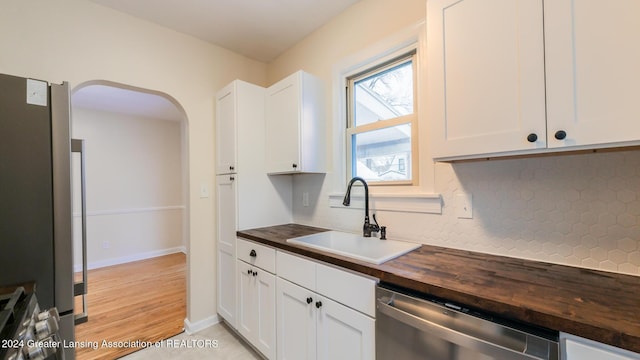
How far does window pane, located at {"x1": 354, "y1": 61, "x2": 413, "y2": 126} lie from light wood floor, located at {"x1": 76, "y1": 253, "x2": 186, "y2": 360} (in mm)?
2482

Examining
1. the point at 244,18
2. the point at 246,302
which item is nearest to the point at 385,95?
the point at 244,18

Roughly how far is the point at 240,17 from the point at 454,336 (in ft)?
8.03

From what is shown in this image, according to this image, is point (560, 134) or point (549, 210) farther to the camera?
point (549, 210)

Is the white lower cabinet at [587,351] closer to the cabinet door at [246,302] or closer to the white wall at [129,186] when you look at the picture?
the cabinet door at [246,302]

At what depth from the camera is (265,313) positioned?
1.75 m

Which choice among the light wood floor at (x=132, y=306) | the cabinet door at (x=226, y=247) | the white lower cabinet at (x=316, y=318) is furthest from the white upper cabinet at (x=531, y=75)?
the light wood floor at (x=132, y=306)

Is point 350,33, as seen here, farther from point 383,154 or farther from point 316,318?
point 316,318

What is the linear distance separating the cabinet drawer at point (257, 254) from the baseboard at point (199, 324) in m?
0.80

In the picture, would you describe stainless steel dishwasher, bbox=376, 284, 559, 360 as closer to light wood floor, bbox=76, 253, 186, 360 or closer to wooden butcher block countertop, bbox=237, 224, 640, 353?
wooden butcher block countertop, bbox=237, 224, 640, 353

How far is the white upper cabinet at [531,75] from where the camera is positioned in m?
0.82

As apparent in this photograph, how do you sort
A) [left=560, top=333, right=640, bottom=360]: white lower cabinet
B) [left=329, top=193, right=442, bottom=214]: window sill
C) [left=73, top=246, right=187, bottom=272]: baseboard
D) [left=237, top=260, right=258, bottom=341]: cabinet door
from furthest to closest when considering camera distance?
[left=73, top=246, right=187, bottom=272]: baseboard → [left=237, top=260, right=258, bottom=341]: cabinet door → [left=329, top=193, right=442, bottom=214]: window sill → [left=560, top=333, right=640, bottom=360]: white lower cabinet

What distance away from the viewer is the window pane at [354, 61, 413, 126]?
1.74 m

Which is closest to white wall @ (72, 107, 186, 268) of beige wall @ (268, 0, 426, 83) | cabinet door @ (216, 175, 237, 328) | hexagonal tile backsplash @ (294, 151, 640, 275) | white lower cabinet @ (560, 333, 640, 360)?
cabinet door @ (216, 175, 237, 328)

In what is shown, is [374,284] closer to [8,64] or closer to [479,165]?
[479,165]
